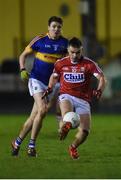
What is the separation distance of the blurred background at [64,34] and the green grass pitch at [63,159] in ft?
34.5

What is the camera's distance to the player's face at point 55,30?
16.1m

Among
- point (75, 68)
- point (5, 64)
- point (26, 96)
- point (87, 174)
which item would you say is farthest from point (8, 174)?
point (5, 64)

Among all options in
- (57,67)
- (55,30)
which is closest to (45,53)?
(55,30)

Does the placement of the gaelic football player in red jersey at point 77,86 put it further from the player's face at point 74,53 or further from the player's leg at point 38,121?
the player's leg at point 38,121

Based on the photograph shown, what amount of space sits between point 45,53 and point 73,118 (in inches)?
67.6

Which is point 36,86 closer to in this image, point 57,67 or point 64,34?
point 57,67

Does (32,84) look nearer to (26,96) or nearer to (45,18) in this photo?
(26,96)

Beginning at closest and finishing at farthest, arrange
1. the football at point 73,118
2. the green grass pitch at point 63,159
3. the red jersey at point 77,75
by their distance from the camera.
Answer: the green grass pitch at point 63,159 → the football at point 73,118 → the red jersey at point 77,75

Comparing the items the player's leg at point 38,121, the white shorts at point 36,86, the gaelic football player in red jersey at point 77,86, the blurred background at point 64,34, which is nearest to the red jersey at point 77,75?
the gaelic football player in red jersey at point 77,86

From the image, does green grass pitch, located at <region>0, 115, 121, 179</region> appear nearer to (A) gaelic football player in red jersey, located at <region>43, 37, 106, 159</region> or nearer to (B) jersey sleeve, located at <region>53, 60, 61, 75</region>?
(A) gaelic football player in red jersey, located at <region>43, 37, 106, 159</region>

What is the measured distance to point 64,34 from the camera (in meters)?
39.8

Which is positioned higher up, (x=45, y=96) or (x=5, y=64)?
(x=45, y=96)

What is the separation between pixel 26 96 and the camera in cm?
3444

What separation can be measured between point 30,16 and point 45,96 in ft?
81.0
